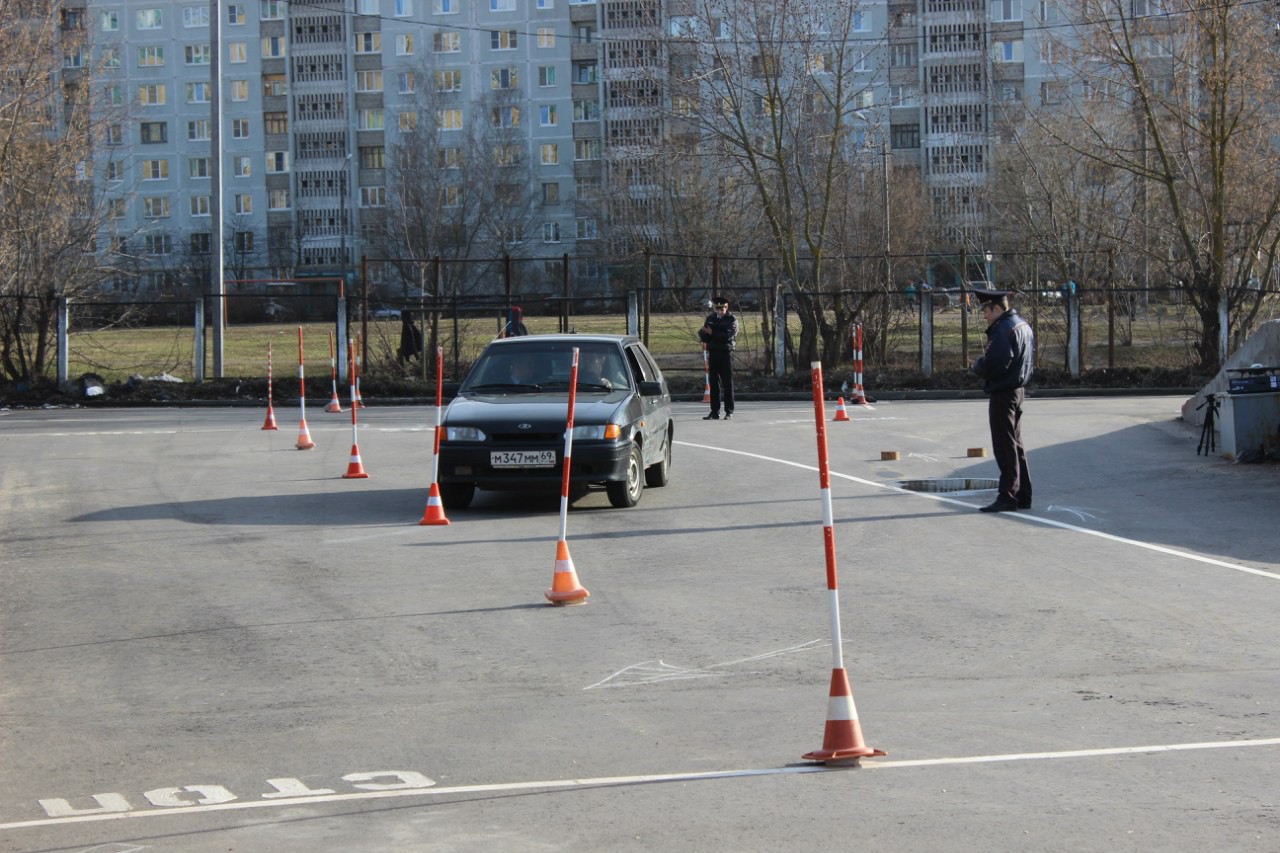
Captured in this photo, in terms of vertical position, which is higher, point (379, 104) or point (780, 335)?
point (379, 104)

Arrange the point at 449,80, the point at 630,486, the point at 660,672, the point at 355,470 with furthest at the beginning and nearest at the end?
1. the point at 449,80
2. the point at 355,470
3. the point at 630,486
4. the point at 660,672

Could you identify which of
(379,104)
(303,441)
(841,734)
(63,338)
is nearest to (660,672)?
(841,734)

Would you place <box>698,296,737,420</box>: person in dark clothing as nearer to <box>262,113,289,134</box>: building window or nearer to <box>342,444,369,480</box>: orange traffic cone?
<box>342,444,369,480</box>: orange traffic cone

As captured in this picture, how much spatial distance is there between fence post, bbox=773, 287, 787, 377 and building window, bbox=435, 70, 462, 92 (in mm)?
59269

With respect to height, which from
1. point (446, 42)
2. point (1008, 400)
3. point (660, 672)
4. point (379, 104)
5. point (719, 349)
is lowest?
point (660, 672)

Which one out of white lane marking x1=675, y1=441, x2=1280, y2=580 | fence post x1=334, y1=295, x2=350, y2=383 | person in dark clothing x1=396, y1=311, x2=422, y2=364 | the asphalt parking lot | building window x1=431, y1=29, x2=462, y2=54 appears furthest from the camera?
building window x1=431, y1=29, x2=462, y2=54

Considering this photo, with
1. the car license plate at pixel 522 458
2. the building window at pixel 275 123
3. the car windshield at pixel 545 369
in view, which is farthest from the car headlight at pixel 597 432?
the building window at pixel 275 123

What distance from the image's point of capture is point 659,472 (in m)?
15.8

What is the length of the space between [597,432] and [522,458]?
74 centimetres

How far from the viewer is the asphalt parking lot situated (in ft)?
17.9

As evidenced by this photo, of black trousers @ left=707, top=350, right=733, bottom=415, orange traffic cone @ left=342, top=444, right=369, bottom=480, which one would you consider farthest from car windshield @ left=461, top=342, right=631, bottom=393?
black trousers @ left=707, top=350, right=733, bottom=415

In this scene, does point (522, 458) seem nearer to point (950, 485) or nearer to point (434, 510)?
point (434, 510)

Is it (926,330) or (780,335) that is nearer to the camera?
(926,330)

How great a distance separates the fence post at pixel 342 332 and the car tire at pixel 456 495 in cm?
1890
